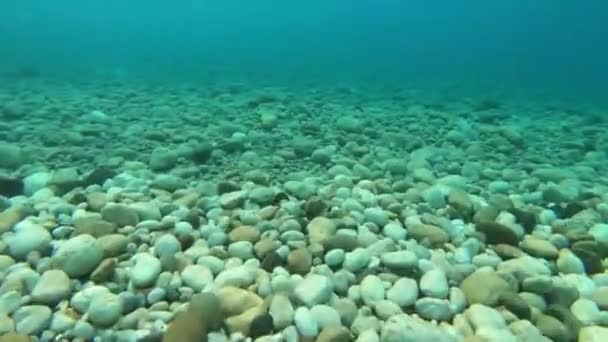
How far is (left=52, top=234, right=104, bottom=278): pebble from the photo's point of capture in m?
2.89

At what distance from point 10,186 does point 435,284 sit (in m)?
2.99

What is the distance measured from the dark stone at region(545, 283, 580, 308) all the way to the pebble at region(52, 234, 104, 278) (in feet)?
7.78

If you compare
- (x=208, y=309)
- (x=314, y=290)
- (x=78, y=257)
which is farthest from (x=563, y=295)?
(x=78, y=257)

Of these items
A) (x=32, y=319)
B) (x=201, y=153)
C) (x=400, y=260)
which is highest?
(x=400, y=260)

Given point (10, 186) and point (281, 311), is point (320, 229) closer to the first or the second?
point (281, 311)

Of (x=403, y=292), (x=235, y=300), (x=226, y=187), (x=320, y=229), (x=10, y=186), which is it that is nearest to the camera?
(x=235, y=300)

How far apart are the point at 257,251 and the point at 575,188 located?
9.81 ft

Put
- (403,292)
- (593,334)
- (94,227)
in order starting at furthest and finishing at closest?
(94,227) → (403,292) → (593,334)

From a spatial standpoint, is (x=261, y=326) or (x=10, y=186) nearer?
(x=261, y=326)

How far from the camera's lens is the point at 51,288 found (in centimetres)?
272

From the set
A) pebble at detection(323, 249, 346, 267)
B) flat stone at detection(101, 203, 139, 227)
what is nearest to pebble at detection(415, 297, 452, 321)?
pebble at detection(323, 249, 346, 267)

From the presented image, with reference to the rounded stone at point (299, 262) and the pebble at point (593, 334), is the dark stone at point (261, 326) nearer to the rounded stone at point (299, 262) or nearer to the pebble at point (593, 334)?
the rounded stone at point (299, 262)

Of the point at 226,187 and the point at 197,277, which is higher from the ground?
the point at 197,277

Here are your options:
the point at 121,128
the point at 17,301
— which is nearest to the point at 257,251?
the point at 17,301
